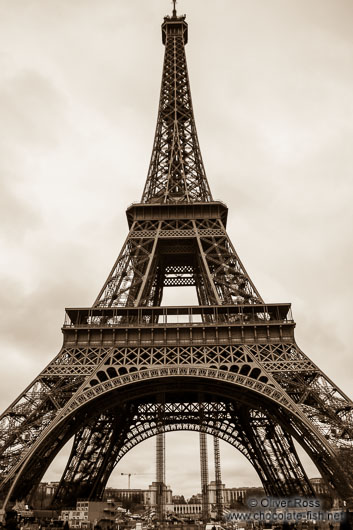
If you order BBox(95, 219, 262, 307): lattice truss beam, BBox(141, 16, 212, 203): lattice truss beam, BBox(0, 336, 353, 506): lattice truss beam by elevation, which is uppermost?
BBox(141, 16, 212, 203): lattice truss beam

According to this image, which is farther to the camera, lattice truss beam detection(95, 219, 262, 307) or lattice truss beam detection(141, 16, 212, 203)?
lattice truss beam detection(141, 16, 212, 203)

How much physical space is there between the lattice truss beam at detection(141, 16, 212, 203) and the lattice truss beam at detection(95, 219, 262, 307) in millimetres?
4129

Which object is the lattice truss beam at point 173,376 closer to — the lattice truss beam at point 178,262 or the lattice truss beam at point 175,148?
the lattice truss beam at point 178,262

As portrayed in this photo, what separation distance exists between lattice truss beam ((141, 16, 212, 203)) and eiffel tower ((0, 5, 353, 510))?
16cm

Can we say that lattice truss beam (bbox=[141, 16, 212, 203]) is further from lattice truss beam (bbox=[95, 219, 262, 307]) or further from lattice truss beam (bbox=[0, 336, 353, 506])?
lattice truss beam (bbox=[0, 336, 353, 506])

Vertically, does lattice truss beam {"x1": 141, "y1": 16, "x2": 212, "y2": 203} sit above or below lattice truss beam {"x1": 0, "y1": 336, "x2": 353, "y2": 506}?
above

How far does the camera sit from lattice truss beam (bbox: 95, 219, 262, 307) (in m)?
33.2

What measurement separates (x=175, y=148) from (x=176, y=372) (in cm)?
2489

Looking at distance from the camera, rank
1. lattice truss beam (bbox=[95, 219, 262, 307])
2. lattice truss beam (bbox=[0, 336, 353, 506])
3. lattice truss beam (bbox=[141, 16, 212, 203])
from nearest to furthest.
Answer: lattice truss beam (bbox=[0, 336, 353, 506]), lattice truss beam (bbox=[95, 219, 262, 307]), lattice truss beam (bbox=[141, 16, 212, 203])

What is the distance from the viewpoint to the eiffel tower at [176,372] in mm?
26055

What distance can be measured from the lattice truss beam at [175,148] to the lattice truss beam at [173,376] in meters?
16.6

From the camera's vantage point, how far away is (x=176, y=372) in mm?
27891

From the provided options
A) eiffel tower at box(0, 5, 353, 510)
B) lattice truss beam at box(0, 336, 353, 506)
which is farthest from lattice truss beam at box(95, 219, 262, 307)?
lattice truss beam at box(0, 336, 353, 506)

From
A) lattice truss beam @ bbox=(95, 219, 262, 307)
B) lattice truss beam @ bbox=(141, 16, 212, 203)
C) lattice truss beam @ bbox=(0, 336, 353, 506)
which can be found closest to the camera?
Result: lattice truss beam @ bbox=(0, 336, 353, 506)
